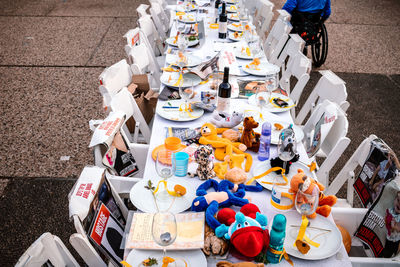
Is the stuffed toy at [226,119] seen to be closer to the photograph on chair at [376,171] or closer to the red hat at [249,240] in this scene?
the photograph on chair at [376,171]

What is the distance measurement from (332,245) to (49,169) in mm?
2591

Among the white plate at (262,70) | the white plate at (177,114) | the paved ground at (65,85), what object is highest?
the white plate at (262,70)

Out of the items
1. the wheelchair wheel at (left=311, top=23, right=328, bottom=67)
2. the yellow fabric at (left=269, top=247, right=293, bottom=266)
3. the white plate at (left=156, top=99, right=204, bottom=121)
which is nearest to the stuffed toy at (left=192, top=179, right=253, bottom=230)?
the yellow fabric at (left=269, top=247, right=293, bottom=266)

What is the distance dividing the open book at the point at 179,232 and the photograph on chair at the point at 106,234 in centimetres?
16

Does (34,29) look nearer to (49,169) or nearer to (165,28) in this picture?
(165,28)

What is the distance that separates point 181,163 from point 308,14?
3.69 metres

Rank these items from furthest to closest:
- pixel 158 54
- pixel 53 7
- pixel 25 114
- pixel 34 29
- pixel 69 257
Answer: pixel 53 7
pixel 34 29
pixel 158 54
pixel 25 114
pixel 69 257

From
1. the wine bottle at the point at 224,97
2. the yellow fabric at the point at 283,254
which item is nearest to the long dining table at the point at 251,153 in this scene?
the yellow fabric at the point at 283,254

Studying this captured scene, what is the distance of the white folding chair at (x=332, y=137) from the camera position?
6.52 ft

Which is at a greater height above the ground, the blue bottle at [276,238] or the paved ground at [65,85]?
the blue bottle at [276,238]

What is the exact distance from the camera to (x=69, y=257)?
135 cm

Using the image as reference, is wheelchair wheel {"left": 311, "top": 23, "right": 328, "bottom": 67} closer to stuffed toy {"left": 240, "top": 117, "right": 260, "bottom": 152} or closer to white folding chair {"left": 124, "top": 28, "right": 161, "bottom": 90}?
white folding chair {"left": 124, "top": 28, "right": 161, "bottom": 90}

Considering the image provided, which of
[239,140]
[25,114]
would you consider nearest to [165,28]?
[25,114]

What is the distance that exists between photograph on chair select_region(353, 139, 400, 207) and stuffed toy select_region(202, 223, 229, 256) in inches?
35.9
